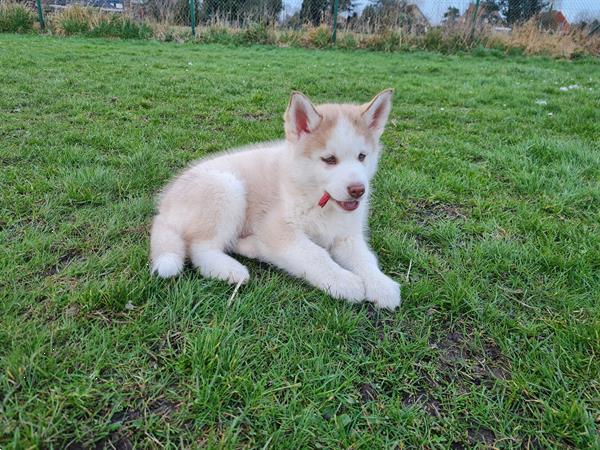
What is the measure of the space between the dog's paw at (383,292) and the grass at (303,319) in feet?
0.19

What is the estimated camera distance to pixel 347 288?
2.00 metres

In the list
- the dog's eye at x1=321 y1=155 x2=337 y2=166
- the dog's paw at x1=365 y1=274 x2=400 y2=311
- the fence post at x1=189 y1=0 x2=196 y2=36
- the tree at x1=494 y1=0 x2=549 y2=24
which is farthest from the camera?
the tree at x1=494 y1=0 x2=549 y2=24

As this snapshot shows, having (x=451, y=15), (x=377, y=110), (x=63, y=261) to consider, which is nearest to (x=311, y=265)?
(x=377, y=110)

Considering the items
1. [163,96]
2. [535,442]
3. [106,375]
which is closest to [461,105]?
[163,96]

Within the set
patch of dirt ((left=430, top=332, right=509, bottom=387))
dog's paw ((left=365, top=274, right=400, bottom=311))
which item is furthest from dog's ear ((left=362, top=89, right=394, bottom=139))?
patch of dirt ((left=430, top=332, right=509, bottom=387))

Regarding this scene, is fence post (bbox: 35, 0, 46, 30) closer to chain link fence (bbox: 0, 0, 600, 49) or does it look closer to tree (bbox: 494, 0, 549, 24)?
chain link fence (bbox: 0, 0, 600, 49)

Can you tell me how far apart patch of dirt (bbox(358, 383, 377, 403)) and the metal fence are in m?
14.5

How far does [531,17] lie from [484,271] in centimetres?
1677

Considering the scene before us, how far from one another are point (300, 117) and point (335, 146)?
1.01ft

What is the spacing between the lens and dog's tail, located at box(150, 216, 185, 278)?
194 cm

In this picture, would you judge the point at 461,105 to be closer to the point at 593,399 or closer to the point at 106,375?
the point at 593,399

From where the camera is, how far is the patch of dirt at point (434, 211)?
292 centimetres

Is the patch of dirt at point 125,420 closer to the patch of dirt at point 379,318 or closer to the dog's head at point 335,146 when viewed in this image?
the patch of dirt at point 379,318

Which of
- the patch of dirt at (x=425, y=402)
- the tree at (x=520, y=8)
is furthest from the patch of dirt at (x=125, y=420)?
the tree at (x=520, y=8)
